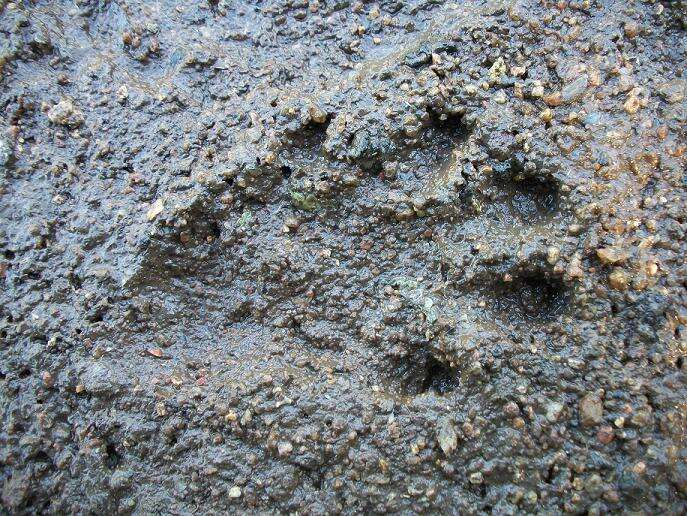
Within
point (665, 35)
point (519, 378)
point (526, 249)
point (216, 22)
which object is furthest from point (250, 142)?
point (665, 35)

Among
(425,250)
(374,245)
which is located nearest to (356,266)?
(374,245)

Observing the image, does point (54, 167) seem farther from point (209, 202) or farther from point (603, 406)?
point (603, 406)

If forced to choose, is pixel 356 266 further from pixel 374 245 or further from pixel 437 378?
pixel 437 378

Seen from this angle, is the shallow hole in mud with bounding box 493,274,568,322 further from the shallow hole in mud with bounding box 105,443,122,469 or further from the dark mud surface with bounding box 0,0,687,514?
the shallow hole in mud with bounding box 105,443,122,469

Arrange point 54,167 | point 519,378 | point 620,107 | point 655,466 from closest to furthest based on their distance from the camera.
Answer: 1. point 655,466
2. point 519,378
3. point 620,107
4. point 54,167

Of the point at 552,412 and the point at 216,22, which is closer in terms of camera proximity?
the point at 552,412

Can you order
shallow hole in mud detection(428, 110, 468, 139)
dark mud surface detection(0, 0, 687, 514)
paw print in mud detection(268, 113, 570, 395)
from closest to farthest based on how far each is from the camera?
dark mud surface detection(0, 0, 687, 514)
paw print in mud detection(268, 113, 570, 395)
shallow hole in mud detection(428, 110, 468, 139)

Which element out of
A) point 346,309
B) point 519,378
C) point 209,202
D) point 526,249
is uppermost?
point 209,202

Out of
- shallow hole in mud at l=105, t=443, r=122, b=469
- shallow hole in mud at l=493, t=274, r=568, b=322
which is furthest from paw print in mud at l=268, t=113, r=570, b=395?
shallow hole in mud at l=105, t=443, r=122, b=469
